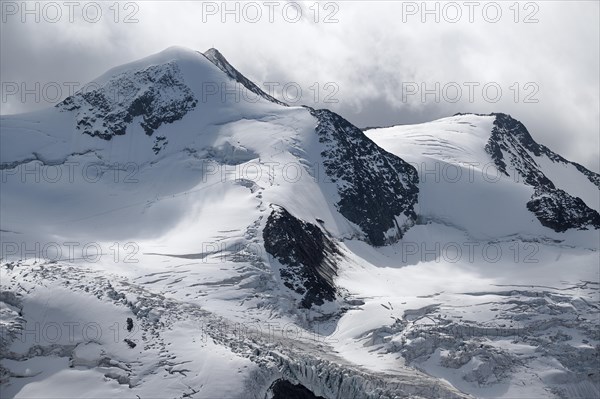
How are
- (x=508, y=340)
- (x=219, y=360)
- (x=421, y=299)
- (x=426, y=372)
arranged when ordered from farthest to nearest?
(x=421, y=299) < (x=508, y=340) < (x=426, y=372) < (x=219, y=360)

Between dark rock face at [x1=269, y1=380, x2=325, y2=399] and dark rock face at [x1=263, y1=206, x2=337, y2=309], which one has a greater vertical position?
dark rock face at [x1=263, y1=206, x2=337, y2=309]

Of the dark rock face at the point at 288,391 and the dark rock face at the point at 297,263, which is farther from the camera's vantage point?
the dark rock face at the point at 297,263

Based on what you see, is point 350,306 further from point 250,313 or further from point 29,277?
point 29,277

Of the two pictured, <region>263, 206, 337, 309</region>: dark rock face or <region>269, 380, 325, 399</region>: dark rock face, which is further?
<region>263, 206, 337, 309</region>: dark rock face

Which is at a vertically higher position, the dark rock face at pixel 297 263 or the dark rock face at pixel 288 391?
the dark rock face at pixel 297 263

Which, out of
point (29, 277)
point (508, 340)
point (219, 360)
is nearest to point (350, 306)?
point (508, 340)

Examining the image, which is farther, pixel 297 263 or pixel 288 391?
pixel 297 263

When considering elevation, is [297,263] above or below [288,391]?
above

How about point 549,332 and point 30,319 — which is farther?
point 549,332
